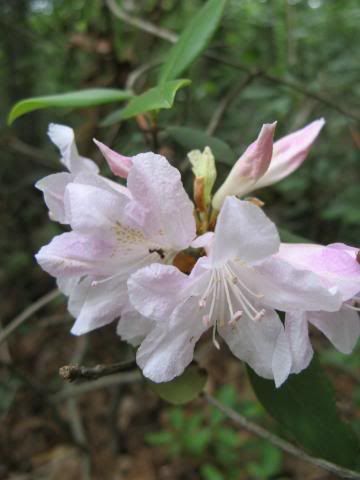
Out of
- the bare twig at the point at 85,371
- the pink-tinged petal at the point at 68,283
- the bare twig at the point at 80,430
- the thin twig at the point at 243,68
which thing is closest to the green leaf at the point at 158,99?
the pink-tinged petal at the point at 68,283

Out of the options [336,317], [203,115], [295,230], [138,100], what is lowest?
[295,230]

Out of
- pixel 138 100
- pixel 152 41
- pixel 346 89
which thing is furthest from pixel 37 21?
pixel 138 100

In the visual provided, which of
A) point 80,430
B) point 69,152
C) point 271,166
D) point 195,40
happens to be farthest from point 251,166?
point 80,430

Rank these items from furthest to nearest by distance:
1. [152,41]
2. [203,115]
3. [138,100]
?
1. [203,115]
2. [152,41]
3. [138,100]

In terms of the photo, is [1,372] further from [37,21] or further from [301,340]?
[301,340]

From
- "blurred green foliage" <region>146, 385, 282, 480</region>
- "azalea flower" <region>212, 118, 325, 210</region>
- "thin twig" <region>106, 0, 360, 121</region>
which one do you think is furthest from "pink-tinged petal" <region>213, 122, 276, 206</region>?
"blurred green foliage" <region>146, 385, 282, 480</region>

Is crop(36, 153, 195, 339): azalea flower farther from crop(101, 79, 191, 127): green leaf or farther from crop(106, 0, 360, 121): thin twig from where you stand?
crop(106, 0, 360, 121): thin twig
